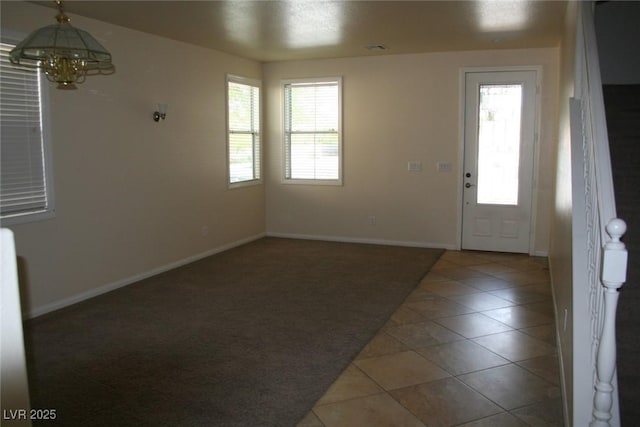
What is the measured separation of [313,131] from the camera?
7.46 meters

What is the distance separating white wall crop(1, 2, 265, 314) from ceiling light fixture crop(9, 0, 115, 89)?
54.7 inches

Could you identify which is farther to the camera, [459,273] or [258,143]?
[258,143]

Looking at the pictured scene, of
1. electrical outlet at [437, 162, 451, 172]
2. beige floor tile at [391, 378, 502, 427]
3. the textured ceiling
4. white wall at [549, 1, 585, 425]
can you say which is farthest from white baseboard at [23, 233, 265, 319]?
white wall at [549, 1, 585, 425]

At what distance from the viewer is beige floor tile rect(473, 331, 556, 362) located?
3.52 metres

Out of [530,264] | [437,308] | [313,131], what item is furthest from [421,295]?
[313,131]

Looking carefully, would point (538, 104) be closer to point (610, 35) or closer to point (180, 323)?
point (610, 35)

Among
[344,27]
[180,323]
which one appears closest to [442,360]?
[180,323]

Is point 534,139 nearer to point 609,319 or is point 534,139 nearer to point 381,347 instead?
point 381,347

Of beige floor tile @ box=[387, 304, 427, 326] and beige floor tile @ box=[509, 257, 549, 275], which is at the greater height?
beige floor tile @ box=[509, 257, 549, 275]

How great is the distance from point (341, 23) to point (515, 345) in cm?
321

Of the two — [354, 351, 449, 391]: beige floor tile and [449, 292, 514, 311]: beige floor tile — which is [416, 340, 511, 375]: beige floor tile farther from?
[449, 292, 514, 311]: beige floor tile

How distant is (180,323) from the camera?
4.14 m

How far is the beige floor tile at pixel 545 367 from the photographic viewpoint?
10.4ft

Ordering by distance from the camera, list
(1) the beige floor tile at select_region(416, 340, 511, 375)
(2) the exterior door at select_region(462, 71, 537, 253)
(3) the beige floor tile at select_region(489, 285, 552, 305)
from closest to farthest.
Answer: (1) the beige floor tile at select_region(416, 340, 511, 375)
(3) the beige floor tile at select_region(489, 285, 552, 305)
(2) the exterior door at select_region(462, 71, 537, 253)
